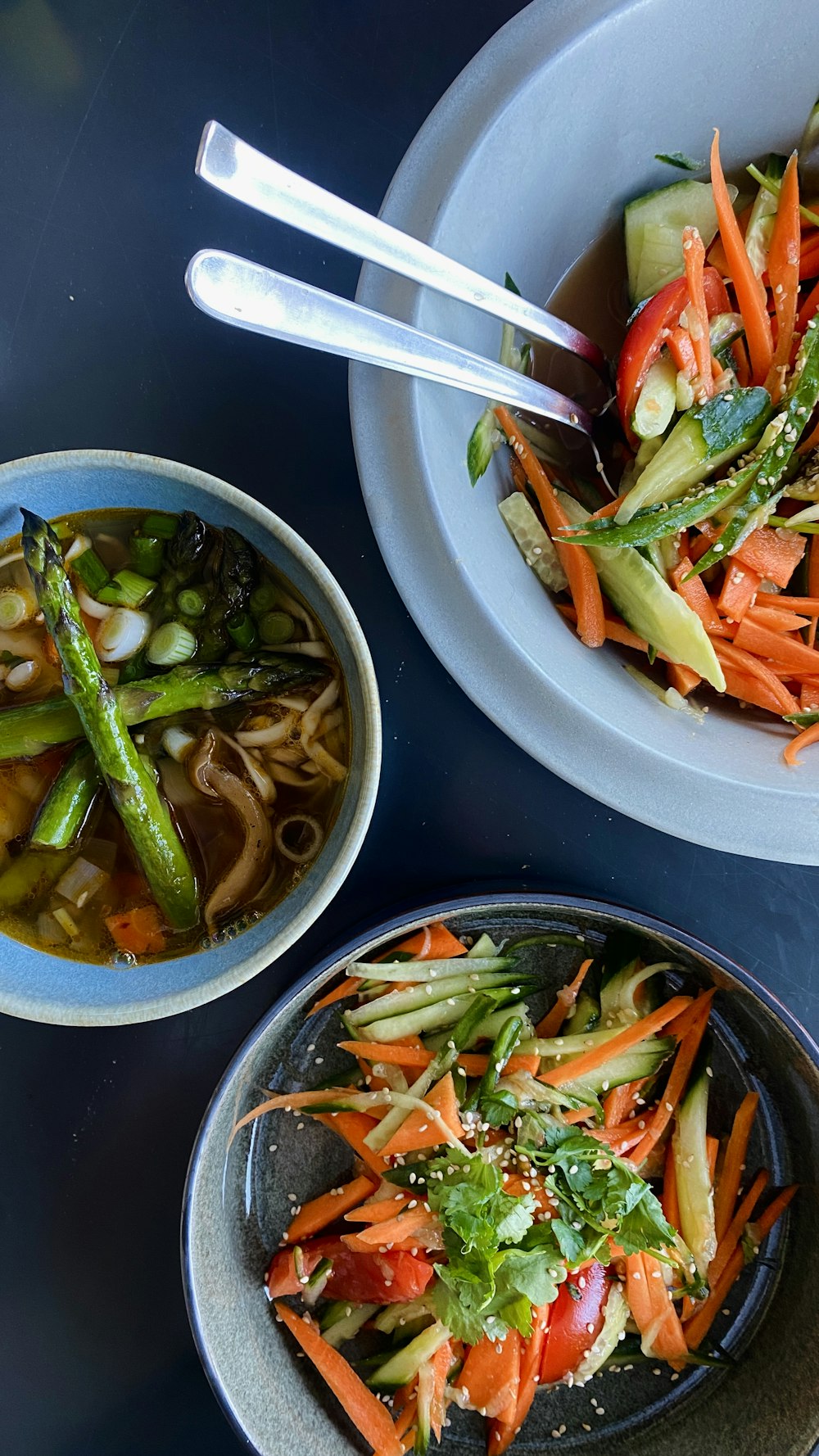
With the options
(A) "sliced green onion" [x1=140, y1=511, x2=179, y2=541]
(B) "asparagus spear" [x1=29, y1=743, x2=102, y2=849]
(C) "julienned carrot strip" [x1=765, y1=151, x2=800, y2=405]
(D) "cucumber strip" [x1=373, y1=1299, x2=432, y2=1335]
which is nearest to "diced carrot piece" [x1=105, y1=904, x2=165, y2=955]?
(B) "asparagus spear" [x1=29, y1=743, x2=102, y2=849]

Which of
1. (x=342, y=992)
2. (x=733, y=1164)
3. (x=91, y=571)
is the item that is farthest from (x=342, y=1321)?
(x=91, y=571)

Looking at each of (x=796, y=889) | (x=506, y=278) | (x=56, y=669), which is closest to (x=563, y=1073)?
(x=796, y=889)

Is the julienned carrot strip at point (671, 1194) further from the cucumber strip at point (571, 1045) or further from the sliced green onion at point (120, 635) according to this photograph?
the sliced green onion at point (120, 635)

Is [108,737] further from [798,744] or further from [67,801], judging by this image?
[798,744]

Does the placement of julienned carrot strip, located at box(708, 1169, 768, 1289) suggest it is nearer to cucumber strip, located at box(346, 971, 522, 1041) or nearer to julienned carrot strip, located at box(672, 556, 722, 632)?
cucumber strip, located at box(346, 971, 522, 1041)

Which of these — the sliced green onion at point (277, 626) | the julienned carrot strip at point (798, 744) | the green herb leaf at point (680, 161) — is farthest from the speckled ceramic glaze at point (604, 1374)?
the green herb leaf at point (680, 161)

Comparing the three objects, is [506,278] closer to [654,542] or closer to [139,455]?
[654,542]
